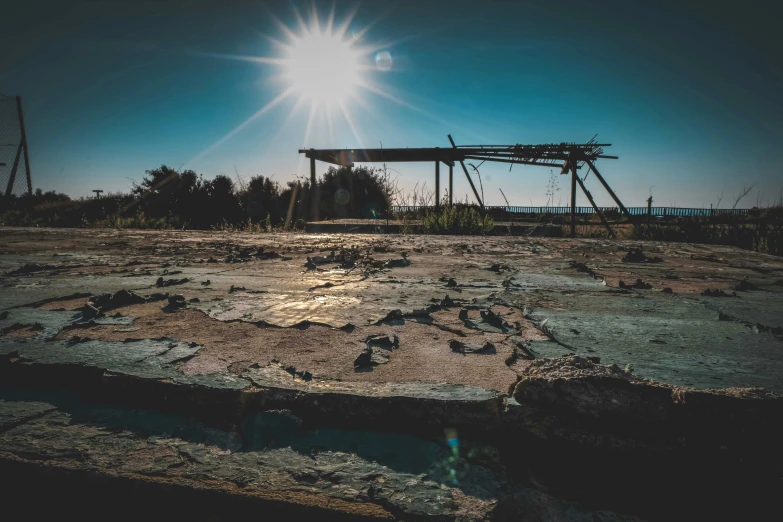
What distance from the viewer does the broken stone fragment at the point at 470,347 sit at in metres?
1.03

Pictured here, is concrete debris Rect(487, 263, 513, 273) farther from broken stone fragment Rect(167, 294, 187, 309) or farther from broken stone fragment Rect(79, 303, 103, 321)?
broken stone fragment Rect(79, 303, 103, 321)

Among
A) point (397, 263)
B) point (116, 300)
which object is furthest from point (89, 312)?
point (397, 263)

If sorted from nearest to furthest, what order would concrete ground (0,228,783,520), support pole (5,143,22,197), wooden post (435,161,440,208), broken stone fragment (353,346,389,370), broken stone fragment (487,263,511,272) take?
concrete ground (0,228,783,520) → broken stone fragment (353,346,389,370) → broken stone fragment (487,263,511,272) → wooden post (435,161,440,208) → support pole (5,143,22,197)

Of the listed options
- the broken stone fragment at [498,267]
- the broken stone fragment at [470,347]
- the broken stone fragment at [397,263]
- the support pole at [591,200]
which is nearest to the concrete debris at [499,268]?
the broken stone fragment at [498,267]

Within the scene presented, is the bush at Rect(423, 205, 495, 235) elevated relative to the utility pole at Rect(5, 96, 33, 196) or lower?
lower

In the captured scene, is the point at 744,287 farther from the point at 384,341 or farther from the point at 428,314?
the point at 384,341

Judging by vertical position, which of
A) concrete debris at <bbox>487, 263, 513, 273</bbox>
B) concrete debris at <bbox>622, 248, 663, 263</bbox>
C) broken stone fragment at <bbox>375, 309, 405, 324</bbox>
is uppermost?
concrete debris at <bbox>622, 248, 663, 263</bbox>

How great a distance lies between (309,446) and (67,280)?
196 cm

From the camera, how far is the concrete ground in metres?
0.66

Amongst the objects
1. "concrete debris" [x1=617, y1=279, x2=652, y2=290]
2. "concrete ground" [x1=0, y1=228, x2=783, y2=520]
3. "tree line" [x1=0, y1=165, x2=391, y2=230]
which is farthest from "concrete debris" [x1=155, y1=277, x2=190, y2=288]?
"tree line" [x1=0, y1=165, x2=391, y2=230]

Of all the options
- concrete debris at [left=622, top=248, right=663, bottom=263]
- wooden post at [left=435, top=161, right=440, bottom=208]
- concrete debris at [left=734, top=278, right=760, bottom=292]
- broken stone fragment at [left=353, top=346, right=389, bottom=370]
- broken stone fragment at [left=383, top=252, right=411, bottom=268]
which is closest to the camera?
broken stone fragment at [left=353, top=346, right=389, bottom=370]

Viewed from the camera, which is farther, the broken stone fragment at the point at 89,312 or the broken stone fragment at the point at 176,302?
the broken stone fragment at the point at 176,302

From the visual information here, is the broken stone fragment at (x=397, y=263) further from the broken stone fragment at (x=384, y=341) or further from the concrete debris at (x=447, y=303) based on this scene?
the broken stone fragment at (x=384, y=341)

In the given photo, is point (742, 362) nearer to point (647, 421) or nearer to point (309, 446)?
point (647, 421)
